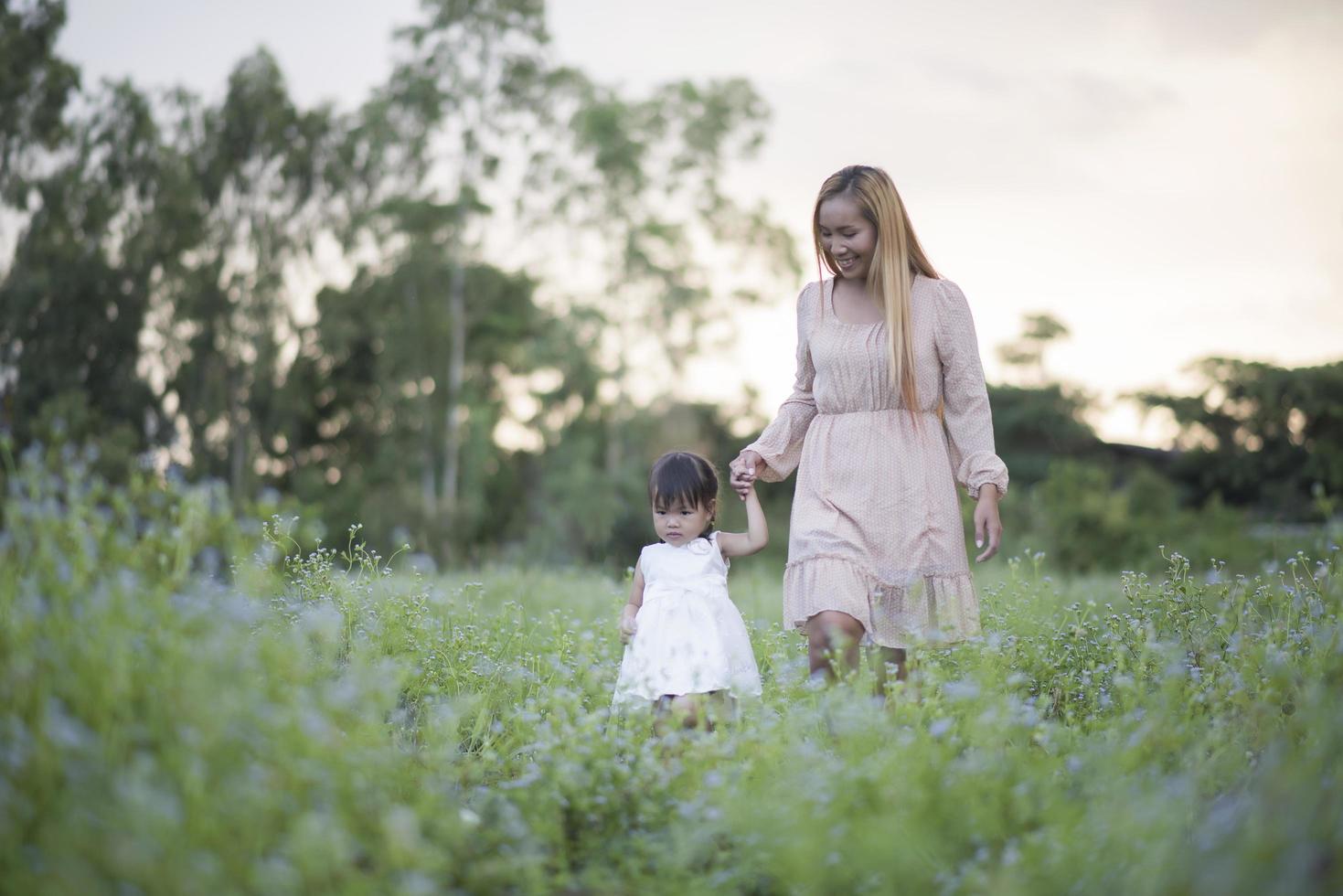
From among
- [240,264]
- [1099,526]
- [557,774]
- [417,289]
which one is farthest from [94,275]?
[557,774]

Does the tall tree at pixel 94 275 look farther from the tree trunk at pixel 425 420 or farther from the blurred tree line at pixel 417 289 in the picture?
the tree trunk at pixel 425 420

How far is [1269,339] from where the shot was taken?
21.9 m

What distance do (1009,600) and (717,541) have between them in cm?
224

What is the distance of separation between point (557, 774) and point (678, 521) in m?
1.60

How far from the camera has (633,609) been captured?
4.50 m

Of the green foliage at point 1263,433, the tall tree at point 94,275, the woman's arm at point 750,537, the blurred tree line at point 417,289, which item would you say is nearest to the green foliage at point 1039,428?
the blurred tree line at point 417,289

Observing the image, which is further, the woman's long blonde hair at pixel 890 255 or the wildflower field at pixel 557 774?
the woman's long blonde hair at pixel 890 255

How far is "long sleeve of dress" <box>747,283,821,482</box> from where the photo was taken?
4.50m

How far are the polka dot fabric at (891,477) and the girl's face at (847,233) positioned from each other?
20 centimetres

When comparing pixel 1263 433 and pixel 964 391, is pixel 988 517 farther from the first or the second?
pixel 1263 433

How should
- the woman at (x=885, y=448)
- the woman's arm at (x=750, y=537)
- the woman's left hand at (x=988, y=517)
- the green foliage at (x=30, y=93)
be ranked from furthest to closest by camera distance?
the green foliage at (x=30, y=93) < the woman's arm at (x=750, y=537) < the woman at (x=885, y=448) < the woman's left hand at (x=988, y=517)

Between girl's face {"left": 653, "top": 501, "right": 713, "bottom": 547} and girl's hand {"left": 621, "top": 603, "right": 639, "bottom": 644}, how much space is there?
0.95ft

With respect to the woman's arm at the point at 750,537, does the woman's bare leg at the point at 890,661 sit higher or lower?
lower

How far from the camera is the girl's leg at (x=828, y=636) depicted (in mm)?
3955
